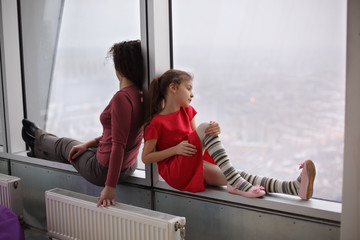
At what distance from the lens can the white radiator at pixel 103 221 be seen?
1901 millimetres

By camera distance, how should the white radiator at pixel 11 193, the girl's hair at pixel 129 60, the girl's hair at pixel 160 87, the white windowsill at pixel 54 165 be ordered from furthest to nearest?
the white radiator at pixel 11 193
the white windowsill at pixel 54 165
the girl's hair at pixel 129 60
the girl's hair at pixel 160 87

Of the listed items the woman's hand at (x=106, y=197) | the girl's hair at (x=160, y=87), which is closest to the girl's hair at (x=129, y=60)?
the girl's hair at (x=160, y=87)

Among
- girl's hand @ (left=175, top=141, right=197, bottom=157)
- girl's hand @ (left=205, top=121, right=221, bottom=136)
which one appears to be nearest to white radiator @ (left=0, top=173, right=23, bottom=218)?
girl's hand @ (left=175, top=141, right=197, bottom=157)

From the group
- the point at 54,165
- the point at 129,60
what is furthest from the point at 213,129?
the point at 54,165

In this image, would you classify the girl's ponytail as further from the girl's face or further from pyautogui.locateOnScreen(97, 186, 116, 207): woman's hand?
pyautogui.locateOnScreen(97, 186, 116, 207): woman's hand

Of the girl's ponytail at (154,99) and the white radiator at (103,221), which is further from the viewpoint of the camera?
the girl's ponytail at (154,99)

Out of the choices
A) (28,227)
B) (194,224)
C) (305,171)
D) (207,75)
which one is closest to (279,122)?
(305,171)

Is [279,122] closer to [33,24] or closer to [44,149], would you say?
[44,149]

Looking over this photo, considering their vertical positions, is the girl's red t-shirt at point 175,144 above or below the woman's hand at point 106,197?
above

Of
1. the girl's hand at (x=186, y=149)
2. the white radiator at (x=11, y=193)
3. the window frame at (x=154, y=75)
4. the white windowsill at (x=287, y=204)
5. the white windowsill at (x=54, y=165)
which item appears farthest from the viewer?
the white radiator at (x=11, y=193)

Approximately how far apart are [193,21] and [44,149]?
55.4 inches

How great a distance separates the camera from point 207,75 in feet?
7.57

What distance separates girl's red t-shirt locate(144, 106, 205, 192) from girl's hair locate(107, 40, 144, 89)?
11.9 inches

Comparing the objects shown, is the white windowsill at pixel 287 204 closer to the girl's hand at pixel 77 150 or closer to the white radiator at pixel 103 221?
the white radiator at pixel 103 221
